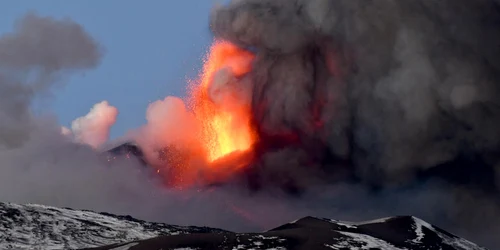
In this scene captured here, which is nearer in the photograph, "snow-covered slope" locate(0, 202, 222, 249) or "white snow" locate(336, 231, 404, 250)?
"white snow" locate(336, 231, 404, 250)

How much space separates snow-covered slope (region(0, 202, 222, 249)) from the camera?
120750mm

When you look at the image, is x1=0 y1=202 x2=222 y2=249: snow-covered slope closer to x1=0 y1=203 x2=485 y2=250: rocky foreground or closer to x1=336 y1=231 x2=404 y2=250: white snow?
x1=0 y1=203 x2=485 y2=250: rocky foreground

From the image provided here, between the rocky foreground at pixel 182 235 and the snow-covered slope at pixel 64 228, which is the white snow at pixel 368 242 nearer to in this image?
the rocky foreground at pixel 182 235

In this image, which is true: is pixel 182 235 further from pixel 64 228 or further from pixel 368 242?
pixel 64 228

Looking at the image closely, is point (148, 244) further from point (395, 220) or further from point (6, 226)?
point (395, 220)

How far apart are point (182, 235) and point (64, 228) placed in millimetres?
45242

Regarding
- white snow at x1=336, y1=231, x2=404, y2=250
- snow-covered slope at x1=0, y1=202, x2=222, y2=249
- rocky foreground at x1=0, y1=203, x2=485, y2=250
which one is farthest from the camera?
snow-covered slope at x1=0, y1=202, x2=222, y2=249

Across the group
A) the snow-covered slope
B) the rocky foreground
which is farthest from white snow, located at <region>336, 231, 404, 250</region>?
the snow-covered slope

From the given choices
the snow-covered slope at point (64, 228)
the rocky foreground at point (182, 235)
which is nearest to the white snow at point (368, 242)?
the rocky foreground at point (182, 235)

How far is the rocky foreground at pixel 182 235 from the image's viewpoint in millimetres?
96938

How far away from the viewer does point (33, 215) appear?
143 m

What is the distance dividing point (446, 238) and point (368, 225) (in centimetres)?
1771

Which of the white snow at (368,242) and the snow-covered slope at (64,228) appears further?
the snow-covered slope at (64,228)

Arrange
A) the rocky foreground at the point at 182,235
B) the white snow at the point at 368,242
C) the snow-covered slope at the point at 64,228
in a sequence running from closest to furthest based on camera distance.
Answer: the rocky foreground at the point at 182,235 < the white snow at the point at 368,242 < the snow-covered slope at the point at 64,228
